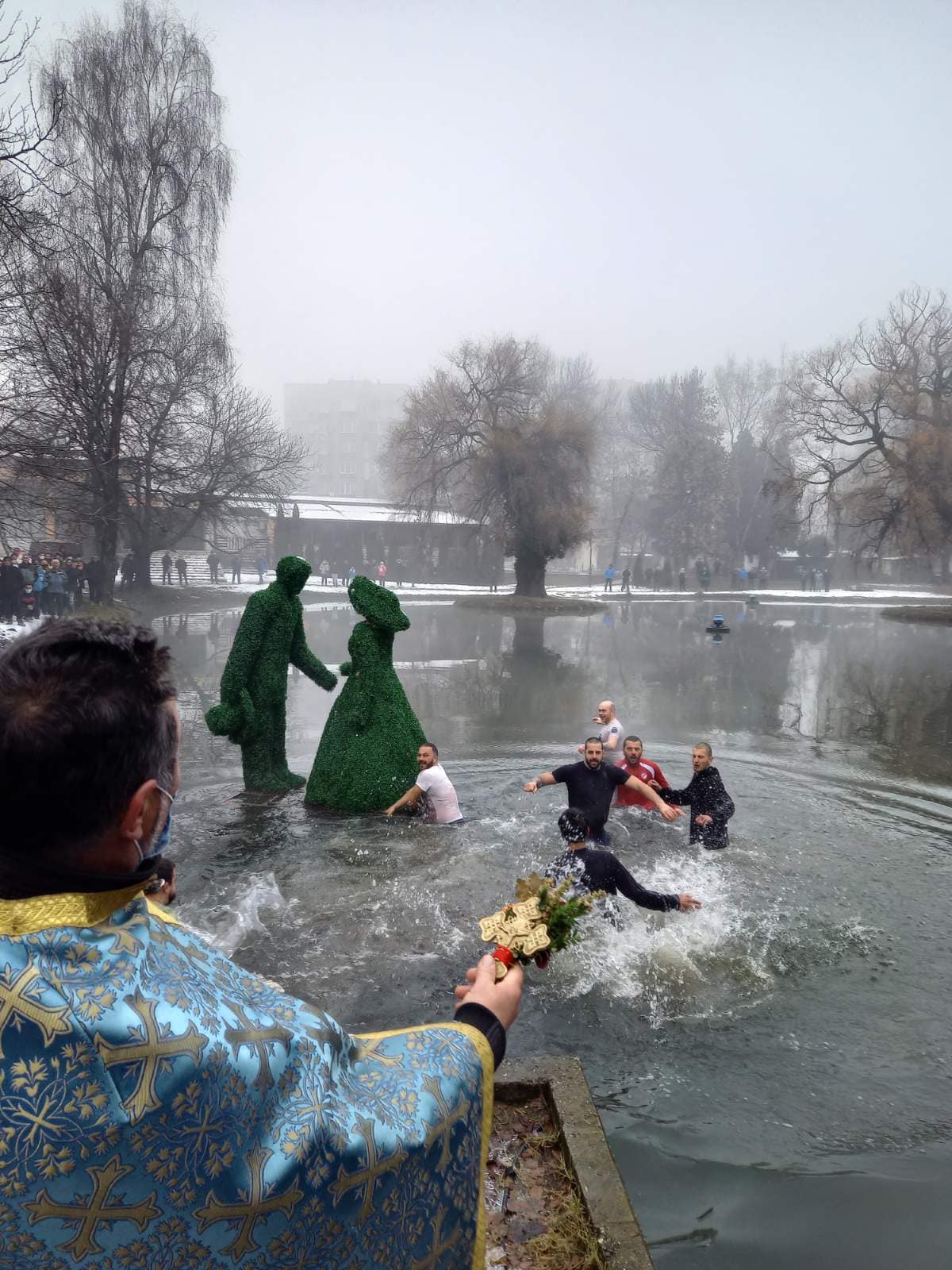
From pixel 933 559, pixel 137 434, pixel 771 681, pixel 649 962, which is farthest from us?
pixel 933 559

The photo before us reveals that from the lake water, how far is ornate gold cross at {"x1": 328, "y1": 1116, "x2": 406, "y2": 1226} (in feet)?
7.19

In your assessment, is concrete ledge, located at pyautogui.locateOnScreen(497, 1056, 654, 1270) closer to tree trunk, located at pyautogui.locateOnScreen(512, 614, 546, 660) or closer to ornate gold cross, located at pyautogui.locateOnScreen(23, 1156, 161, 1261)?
ornate gold cross, located at pyautogui.locateOnScreen(23, 1156, 161, 1261)

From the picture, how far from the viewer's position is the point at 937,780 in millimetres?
9961

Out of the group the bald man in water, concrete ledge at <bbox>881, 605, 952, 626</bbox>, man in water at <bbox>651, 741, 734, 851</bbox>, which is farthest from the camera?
concrete ledge at <bbox>881, 605, 952, 626</bbox>

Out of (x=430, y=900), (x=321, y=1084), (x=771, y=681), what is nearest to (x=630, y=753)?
(x=430, y=900)

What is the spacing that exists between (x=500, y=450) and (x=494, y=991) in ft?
109

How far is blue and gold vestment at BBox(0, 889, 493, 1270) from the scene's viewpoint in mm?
1258

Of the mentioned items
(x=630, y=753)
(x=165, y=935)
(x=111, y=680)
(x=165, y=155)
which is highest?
(x=165, y=155)

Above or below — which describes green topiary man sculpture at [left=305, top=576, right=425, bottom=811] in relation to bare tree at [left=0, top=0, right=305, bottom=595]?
below

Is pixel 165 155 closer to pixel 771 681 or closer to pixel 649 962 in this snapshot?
pixel 771 681

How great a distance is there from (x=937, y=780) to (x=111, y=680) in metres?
10.4

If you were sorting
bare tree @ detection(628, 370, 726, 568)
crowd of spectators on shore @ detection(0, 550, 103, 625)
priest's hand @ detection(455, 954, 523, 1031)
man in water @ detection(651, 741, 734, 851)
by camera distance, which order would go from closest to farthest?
priest's hand @ detection(455, 954, 523, 1031) < man in water @ detection(651, 741, 734, 851) < crowd of spectators on shore @ detection(0, 550, 103, 625) < bare tree @ detection(628, 370, 726, 568)

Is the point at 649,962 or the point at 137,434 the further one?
the point at 137,434

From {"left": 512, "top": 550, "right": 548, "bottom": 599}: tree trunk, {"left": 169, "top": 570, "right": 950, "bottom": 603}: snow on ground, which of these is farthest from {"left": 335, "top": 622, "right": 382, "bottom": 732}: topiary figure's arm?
{"left": 169, "top": 570, "right": 950, "bottom": 603}: snow on ground
